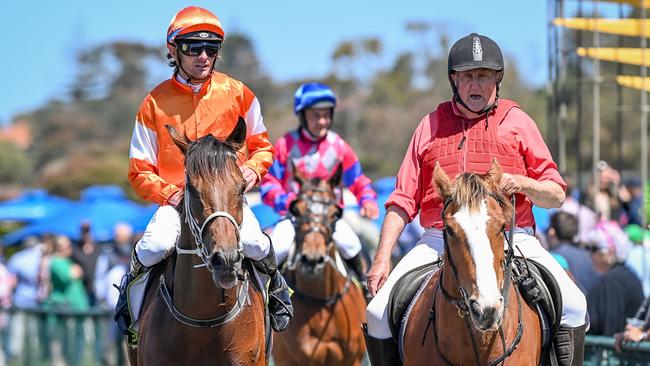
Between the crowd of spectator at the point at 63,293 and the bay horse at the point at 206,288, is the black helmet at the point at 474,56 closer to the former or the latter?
the bay horse at the point at 206,288

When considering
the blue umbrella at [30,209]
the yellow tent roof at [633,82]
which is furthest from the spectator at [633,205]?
the blue umbrella at [30,209]

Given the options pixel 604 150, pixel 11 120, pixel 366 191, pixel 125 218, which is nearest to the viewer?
pixel 366 191

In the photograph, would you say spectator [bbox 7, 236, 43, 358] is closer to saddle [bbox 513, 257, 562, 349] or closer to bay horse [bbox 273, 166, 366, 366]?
bay horse [bbox 273, 166, 366, 366]

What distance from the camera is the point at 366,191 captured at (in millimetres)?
10570

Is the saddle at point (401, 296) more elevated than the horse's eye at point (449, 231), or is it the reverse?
the horse's eye at point (449, 231)

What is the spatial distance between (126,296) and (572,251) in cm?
554

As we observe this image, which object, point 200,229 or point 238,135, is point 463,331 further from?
point 238,135

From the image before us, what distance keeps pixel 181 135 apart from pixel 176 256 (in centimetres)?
77

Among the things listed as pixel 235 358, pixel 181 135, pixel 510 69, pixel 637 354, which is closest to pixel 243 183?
pixel 181 135

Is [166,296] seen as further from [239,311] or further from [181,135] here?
[181,135]

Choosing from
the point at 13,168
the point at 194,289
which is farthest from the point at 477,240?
the point at 13,168

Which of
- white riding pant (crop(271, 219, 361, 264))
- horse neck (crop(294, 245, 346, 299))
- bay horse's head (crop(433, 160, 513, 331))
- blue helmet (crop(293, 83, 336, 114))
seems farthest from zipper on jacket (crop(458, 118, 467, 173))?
blue helmet (crop(293, 83, 336, 114))

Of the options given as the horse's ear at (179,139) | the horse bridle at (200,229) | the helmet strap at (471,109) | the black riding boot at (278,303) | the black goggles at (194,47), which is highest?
the black goggles at (194,47)

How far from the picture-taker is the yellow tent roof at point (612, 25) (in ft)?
43.4
